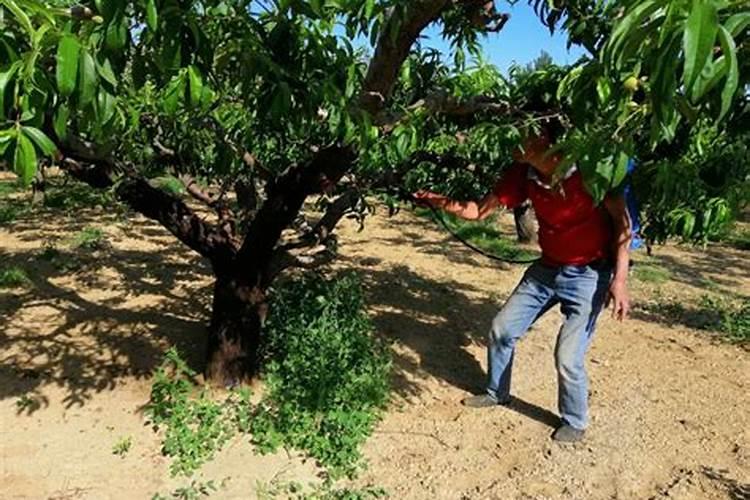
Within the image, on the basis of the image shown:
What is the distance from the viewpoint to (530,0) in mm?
2619

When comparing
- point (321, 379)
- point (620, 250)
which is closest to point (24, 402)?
point (321, 379)

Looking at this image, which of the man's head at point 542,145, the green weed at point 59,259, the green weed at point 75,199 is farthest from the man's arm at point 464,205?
the green weed at point 75,199

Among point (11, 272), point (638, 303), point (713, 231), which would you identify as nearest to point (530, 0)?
point (713, 231)

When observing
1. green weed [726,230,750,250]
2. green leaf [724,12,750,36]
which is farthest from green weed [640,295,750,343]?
green leaf [724,12,750,36]

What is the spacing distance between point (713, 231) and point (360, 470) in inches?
71.0

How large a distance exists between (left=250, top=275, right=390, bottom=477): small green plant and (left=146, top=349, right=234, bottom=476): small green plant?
18 centimetres

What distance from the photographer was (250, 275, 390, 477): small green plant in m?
3.35

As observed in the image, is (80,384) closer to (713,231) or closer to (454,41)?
(454,41)

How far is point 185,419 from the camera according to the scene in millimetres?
3486

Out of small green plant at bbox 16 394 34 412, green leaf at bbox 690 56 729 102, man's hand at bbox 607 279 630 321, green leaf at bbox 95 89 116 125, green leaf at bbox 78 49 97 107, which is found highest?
green leaf at bbox 690 56 729 102

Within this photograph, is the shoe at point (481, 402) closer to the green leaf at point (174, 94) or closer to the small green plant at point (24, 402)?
the small green plant at point (24, 402)

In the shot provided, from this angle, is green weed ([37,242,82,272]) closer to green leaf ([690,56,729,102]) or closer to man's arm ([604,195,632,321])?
man's arm ([604,195,632,321])

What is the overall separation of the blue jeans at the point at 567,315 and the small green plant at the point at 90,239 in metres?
4.77

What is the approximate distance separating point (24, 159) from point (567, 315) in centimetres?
273
